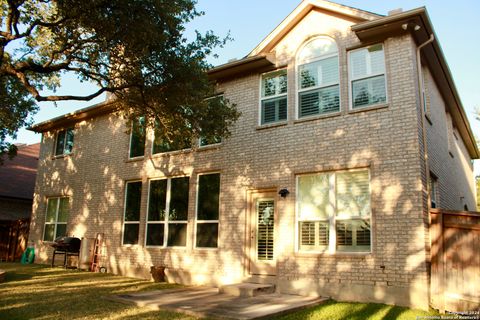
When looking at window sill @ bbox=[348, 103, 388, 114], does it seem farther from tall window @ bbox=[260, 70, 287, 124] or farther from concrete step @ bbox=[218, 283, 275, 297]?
concrete step @ bbox=[218, 283, 275, 297]

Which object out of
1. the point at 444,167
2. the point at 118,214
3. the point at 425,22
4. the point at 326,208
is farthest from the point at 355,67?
the point at 118,214

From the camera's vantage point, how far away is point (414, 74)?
9.10 m

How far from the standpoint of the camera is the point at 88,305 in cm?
834

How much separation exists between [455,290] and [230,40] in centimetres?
725

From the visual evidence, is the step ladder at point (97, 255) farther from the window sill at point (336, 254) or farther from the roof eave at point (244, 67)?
the window sill at point (336, 254)

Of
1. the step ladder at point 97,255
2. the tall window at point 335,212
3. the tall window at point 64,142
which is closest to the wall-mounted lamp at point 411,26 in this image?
the tall window at point 335,212

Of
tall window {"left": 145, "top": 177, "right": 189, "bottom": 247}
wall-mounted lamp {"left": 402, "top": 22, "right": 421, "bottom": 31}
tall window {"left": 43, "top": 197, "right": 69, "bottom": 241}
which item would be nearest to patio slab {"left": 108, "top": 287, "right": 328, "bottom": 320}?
tall window {"left": 145, "top": 177, "right": 189, "bottom": 247}

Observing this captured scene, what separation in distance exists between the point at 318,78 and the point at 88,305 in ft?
24.6

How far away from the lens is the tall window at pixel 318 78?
10.2 metres

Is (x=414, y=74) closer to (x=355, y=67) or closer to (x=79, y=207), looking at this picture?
(x=355, y=67)

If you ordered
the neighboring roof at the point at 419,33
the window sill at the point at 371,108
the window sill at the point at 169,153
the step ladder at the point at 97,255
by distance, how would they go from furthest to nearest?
the step ladder at the point at 97,255 → the window sill at the point at 169,153 → the window sill at the point at 371,108 → the neighboring roof at the point at 419,33

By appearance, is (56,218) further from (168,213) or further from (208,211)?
(208,211)

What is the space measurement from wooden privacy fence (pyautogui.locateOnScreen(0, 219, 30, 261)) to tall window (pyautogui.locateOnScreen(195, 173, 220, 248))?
10.9 m

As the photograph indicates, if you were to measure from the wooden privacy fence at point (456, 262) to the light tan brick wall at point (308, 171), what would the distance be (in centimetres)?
29
